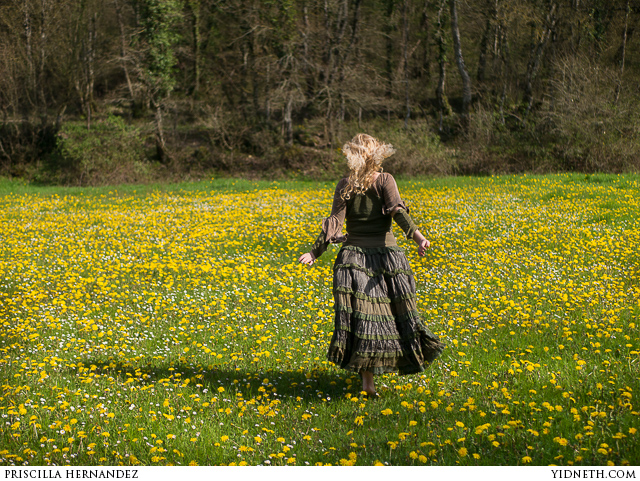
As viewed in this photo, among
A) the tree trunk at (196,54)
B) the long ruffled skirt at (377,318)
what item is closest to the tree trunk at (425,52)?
the tree trunk at (196,54)

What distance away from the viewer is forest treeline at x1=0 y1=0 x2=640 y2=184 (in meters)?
28.5


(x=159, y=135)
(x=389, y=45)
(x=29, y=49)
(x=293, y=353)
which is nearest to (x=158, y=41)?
(x=159, y=135)

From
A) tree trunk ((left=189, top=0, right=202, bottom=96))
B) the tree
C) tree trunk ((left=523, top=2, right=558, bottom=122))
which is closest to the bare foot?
tree trunk ((left=523, top=2, right=558, bottom=122))

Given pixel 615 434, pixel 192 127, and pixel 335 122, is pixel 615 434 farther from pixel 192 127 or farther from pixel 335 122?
pixel 192 127

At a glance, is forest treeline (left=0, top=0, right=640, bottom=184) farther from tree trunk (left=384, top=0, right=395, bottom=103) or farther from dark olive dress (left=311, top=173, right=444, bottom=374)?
dark olive dress (left=311, top=173, right=444, bottom=374)

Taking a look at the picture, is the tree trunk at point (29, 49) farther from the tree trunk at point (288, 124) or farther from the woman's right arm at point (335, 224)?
the woman's right arm at point (335, 224)

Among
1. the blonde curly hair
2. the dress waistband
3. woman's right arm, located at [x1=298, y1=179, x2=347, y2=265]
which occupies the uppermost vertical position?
Answer: the blonde curly hair

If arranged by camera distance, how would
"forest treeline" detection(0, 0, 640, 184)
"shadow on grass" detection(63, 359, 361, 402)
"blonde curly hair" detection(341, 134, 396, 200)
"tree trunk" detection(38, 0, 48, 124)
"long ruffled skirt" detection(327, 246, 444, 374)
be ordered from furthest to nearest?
"tree trunk" detection(38, 0, 48, 124) → "forest treeline" detection(0, 0, 640, 184) → "shadow on grass" detection(63, 359, 361, 402) → "blonde curly hair" detection(341, 134, 396, 200) → "long ruffled skirt" detection(327, 246, 444, 374)

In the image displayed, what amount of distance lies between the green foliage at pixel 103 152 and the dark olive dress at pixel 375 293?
84.4 ft

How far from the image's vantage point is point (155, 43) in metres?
32.2

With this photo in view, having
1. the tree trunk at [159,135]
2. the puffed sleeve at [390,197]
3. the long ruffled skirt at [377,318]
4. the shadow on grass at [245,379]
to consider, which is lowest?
the shadow on grass at [245,379]

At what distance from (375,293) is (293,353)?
5.51ft

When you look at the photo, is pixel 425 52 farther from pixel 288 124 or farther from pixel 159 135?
pixel 159 135

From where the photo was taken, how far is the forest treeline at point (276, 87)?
1124 inches
